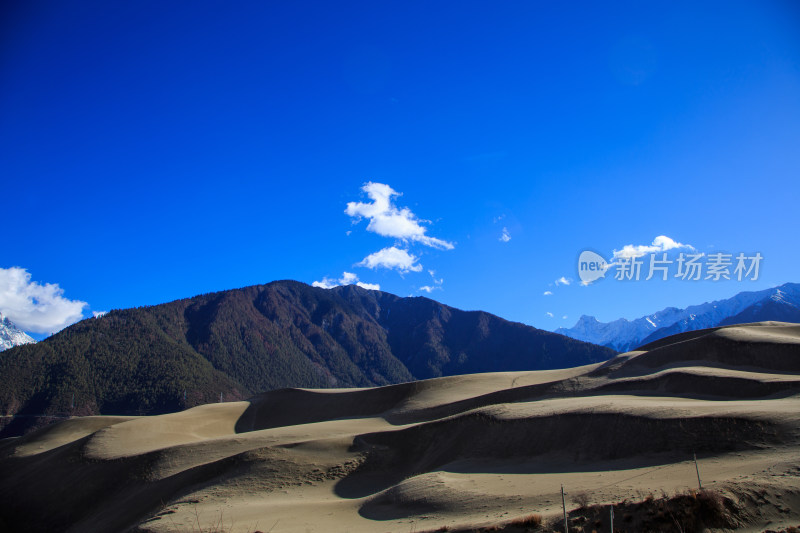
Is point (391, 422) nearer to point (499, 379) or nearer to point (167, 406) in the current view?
point (499, 379)

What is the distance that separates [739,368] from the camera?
4016cm

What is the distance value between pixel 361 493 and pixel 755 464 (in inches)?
713

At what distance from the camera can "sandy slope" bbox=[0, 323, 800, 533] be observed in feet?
61.0

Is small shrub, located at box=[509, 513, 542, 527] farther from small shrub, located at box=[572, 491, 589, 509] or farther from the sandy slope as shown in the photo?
small shrub, located at box=[572, 491, 589, 509]

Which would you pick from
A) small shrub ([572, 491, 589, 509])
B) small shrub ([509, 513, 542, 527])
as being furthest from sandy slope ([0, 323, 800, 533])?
small shrub ([509, 513, 542, 527])

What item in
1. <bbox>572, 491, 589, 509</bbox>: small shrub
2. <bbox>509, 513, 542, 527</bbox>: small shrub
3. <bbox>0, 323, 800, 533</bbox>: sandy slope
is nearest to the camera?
<bbox>509, 513, 542, 527</bbox>: small shrub

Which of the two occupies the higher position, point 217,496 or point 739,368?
point 739,368

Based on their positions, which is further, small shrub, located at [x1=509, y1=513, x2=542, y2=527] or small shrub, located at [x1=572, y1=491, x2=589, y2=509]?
small shrub, located at [x1=572, y1=491, x2=589, y2=509]

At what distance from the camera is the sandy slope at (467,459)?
18594 mm

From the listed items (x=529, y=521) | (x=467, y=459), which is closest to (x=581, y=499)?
(x=529, y=521)

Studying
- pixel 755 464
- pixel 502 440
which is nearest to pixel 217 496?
pixel 502 440

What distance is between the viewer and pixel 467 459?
2764 cm

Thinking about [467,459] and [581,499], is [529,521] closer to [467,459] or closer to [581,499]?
[581,499]

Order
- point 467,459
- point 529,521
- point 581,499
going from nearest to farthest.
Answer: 1. point 529,521
2. point 581,499
3. point 467,459
